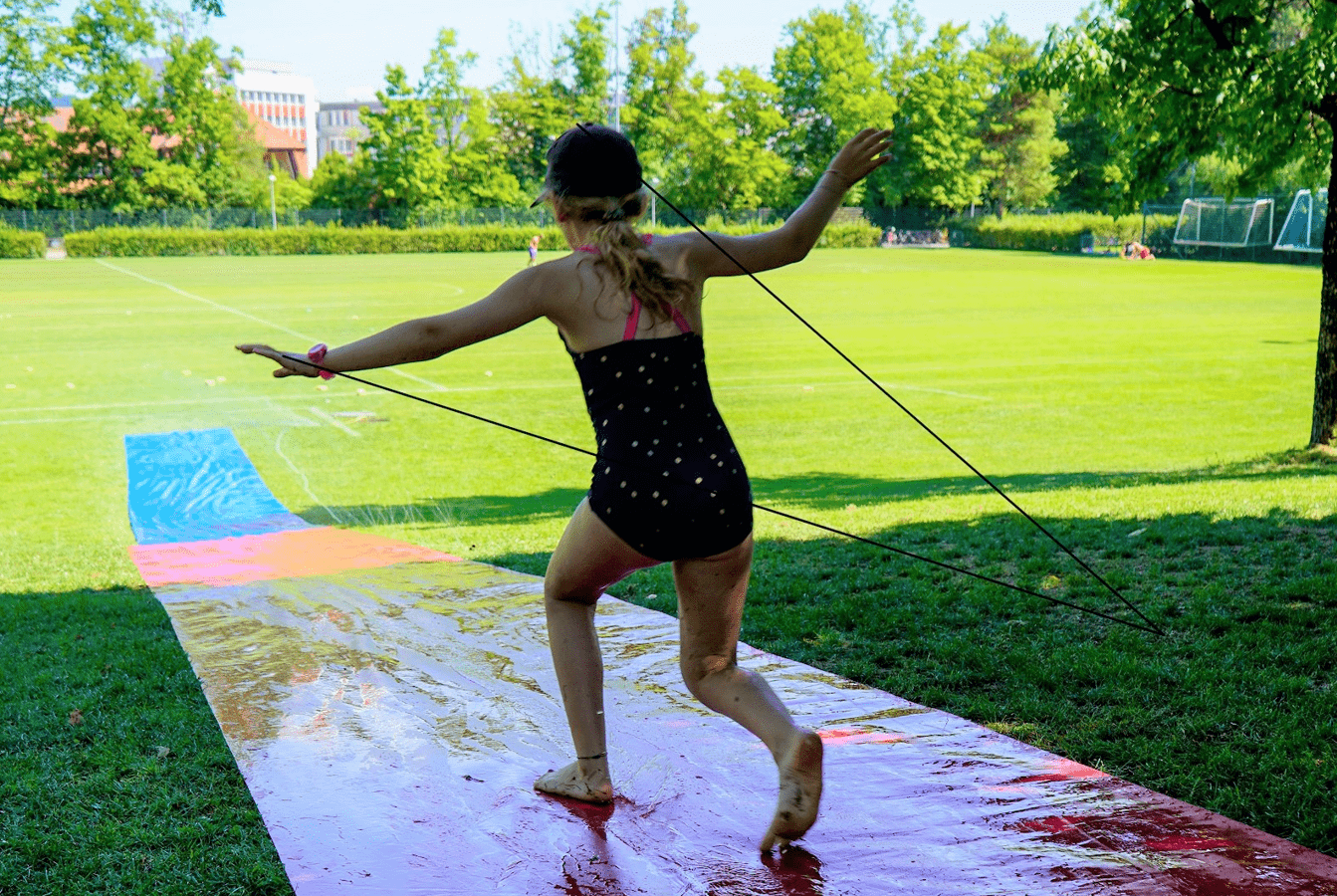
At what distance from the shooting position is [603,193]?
10.3 feet

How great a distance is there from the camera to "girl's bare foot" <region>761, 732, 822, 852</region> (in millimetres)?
3086

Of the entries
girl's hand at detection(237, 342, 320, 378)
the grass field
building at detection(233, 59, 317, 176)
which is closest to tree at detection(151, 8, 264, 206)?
the grass field

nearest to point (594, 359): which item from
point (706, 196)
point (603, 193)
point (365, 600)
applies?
point (603, 193)

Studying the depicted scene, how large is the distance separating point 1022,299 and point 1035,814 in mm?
30309

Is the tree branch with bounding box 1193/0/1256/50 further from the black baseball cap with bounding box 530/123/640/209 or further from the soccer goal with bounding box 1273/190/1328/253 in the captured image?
the soccer goal with bounding box 1273/190/1328/253

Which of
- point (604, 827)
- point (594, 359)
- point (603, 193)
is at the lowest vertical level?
point (604, 827)

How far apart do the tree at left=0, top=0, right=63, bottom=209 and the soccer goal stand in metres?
60.4

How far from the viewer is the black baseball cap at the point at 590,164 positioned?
10.2 feet

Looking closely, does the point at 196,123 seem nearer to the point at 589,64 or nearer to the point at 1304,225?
the point at 589,64

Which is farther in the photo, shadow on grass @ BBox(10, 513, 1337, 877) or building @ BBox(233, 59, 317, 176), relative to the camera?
building @ BBox(233, 59, 317, 176)

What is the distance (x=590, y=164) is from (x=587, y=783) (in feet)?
5.61

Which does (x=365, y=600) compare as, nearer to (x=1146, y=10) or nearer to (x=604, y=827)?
(x=604, y=827)

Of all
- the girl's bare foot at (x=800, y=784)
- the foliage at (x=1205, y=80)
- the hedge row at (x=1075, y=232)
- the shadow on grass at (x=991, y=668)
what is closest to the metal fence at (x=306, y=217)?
the hedge row at (x=1075, y=232)

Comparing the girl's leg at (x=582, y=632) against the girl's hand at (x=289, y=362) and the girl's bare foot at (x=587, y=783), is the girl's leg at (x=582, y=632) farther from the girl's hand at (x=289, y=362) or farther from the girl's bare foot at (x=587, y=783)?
the girl's hand at (x=289, y=362)
